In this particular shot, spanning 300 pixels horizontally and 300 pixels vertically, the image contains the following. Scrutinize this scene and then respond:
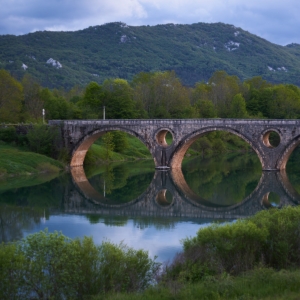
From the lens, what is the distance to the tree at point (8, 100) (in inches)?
2404

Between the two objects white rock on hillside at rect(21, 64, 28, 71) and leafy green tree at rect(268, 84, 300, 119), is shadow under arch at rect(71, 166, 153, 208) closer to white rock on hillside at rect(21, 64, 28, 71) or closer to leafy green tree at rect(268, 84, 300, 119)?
leafy green tree at rect(268, 84, 300, 119)

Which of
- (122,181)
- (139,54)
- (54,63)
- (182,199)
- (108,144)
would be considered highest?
(139,54)

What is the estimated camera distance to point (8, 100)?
6175 centimetres

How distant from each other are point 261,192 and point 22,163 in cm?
1978

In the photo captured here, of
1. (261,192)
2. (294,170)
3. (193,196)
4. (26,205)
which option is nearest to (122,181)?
(193,196)

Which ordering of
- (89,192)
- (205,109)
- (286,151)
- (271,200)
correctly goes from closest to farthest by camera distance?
(271,200), (89,192), (286,151), (205,109)

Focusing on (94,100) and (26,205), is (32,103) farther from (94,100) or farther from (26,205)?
(26,205)

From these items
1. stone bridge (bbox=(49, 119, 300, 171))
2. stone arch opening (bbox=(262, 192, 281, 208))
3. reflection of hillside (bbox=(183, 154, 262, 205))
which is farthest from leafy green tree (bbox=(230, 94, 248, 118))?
stone arch opening (bbox=(262, 192, 281, 208))

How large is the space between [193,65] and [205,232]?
157 m

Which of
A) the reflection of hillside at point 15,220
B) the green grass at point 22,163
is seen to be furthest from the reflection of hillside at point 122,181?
the reflection of hillside at point 15,220

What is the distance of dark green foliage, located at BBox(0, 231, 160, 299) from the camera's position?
15344mm

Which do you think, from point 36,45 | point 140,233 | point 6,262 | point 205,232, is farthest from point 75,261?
point 36,45

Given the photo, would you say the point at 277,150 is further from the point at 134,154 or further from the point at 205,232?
A: the point at 205,232

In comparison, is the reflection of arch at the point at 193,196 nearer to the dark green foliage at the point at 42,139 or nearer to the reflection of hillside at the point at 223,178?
the reflection of hillside at the point at 223,178
